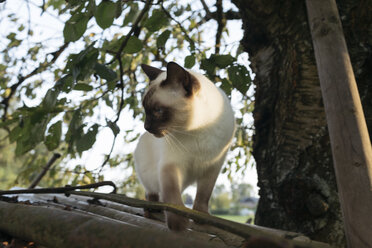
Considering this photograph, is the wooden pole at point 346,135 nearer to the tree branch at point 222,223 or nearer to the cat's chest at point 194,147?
the tree branch at point 222,223

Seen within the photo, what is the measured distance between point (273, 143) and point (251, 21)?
2.61 ft

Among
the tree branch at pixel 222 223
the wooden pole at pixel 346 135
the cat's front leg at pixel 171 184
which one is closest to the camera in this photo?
the tree branch at pixel 222 223

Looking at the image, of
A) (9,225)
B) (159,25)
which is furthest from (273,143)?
(9,225)

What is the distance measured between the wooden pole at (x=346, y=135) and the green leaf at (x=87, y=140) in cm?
96

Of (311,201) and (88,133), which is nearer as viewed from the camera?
(88,133)

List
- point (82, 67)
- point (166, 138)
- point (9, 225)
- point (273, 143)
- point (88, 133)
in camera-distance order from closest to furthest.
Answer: point (9, 225) < point (82, 67) < point (88, 133) < point (166, 138) < point (273, 143)

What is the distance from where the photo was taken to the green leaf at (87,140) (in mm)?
1494

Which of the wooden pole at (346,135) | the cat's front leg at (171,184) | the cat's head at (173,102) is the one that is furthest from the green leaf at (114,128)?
the wooden pole at (346,135)

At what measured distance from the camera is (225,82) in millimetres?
2205

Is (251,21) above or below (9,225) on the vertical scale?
above

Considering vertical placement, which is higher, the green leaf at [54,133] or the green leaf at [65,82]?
the green leaf at [65,82]

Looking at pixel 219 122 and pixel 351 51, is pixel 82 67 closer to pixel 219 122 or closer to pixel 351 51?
pixel 219 122

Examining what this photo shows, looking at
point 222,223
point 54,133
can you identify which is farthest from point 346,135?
point 54,133

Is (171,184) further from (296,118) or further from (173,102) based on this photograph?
(296,118)
